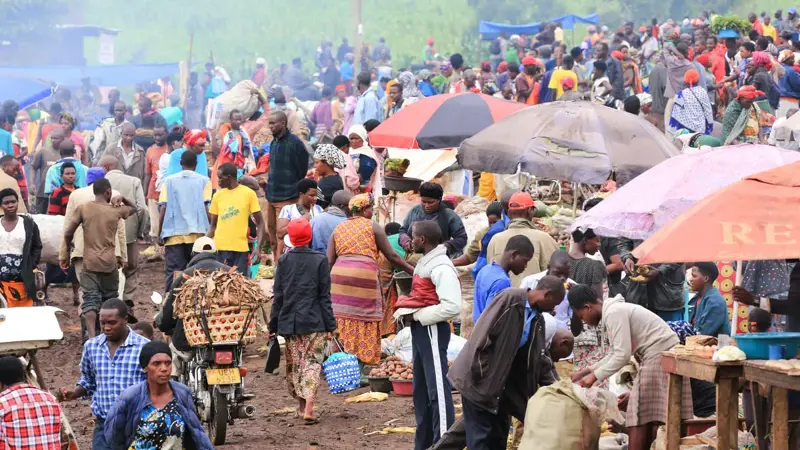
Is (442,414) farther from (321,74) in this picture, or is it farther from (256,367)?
(321,74)

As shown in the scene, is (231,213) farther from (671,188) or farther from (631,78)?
(631,78)

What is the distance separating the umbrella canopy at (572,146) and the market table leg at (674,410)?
4.29 metres

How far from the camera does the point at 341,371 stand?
1184 cm

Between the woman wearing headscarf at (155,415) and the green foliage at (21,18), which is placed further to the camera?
the green foliage at (21,18)

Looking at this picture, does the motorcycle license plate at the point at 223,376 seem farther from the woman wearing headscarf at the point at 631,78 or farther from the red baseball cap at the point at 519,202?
the woman wearing headscarf at the point at 631,78

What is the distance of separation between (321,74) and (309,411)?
27636mm

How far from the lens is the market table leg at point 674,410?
8141 millimetres

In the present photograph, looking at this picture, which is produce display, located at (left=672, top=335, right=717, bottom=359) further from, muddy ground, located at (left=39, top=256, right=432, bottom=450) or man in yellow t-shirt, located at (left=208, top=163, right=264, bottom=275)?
man in yellow t-shirt, located at (left=208, top=163, right=264, bottom=275)

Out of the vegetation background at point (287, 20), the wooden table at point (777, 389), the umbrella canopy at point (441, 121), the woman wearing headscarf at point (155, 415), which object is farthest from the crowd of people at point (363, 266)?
the vegetation background at point (287, 20)

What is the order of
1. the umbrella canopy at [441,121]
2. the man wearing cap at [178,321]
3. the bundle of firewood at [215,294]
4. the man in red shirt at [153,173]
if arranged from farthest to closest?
the man in red shirt at [153,173] < the umbrella canopy at [441,121] < the man wearing cap at [178,321] < the bundle of firewood at [215,294]

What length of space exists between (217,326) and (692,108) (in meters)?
11.4

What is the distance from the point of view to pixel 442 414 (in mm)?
9172

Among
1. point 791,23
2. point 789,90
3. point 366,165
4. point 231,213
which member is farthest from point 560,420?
point 791,23

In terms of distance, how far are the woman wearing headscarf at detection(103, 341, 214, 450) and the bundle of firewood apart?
87.2 inches
